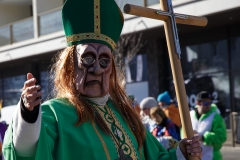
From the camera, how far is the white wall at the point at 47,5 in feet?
65.8

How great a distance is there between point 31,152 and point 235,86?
1237 cm

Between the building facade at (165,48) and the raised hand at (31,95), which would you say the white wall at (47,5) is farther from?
the raised hand at (31,95)

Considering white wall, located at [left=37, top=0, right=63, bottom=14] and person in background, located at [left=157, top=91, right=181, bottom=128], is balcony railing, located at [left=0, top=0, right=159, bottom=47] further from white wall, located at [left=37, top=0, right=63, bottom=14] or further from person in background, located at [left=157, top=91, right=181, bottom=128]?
person in background, located at [left=157, top=91, right=181, bottom=128]

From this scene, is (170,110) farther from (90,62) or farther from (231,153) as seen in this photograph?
(90,62)

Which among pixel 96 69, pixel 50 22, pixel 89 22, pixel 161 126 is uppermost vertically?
pixel 50 22

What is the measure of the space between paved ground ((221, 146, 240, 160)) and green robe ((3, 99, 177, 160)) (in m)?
8.86

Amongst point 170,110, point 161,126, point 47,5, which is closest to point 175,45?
point 161,126

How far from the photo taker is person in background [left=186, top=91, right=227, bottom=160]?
21.7ft

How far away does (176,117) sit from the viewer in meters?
Result: 8.47

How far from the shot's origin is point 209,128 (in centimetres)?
683

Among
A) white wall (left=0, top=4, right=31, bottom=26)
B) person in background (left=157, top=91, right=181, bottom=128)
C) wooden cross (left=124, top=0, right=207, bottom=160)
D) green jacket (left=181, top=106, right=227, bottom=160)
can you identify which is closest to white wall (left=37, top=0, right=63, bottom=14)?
white wall (left=0, top=4, right=31, bottom=26)

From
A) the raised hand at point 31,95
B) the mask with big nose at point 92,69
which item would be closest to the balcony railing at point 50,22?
the mask with big nose at point 92,69

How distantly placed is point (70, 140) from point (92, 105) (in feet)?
1.25

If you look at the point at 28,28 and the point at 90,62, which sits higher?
the point at 28,28
